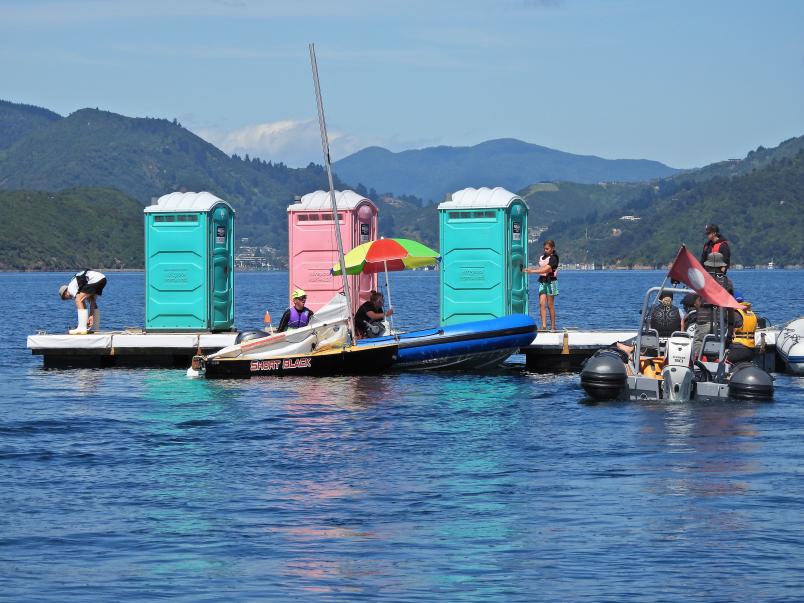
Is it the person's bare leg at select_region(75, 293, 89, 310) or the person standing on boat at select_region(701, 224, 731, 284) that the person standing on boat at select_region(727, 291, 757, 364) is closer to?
the person standing on boat at select_region(701, 224, 731, 284)

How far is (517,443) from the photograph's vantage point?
790 inches

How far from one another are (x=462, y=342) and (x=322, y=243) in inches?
200

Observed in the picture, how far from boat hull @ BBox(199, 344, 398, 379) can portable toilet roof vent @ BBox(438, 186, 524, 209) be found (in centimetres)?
441

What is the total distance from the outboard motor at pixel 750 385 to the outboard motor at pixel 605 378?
187 cm

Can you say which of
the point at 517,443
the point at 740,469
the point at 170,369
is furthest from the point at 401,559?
the point at 170,369

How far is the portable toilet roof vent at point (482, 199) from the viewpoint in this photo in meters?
31.0

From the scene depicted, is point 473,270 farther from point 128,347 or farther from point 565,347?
point 128,347

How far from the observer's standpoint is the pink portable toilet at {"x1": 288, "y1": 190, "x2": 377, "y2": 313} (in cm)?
3172

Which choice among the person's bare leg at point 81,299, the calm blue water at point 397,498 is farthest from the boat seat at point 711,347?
the person's bare leg at point 81,299

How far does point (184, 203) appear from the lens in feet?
105

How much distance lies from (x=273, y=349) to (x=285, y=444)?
26.4ft

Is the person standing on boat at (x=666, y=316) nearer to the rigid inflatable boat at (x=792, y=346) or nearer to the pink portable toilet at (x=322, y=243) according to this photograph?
the rigid inflatable boat at (x=792, y=346)

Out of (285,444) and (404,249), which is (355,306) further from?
(285,444)

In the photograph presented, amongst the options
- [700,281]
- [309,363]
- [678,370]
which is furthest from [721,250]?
[309,363]
